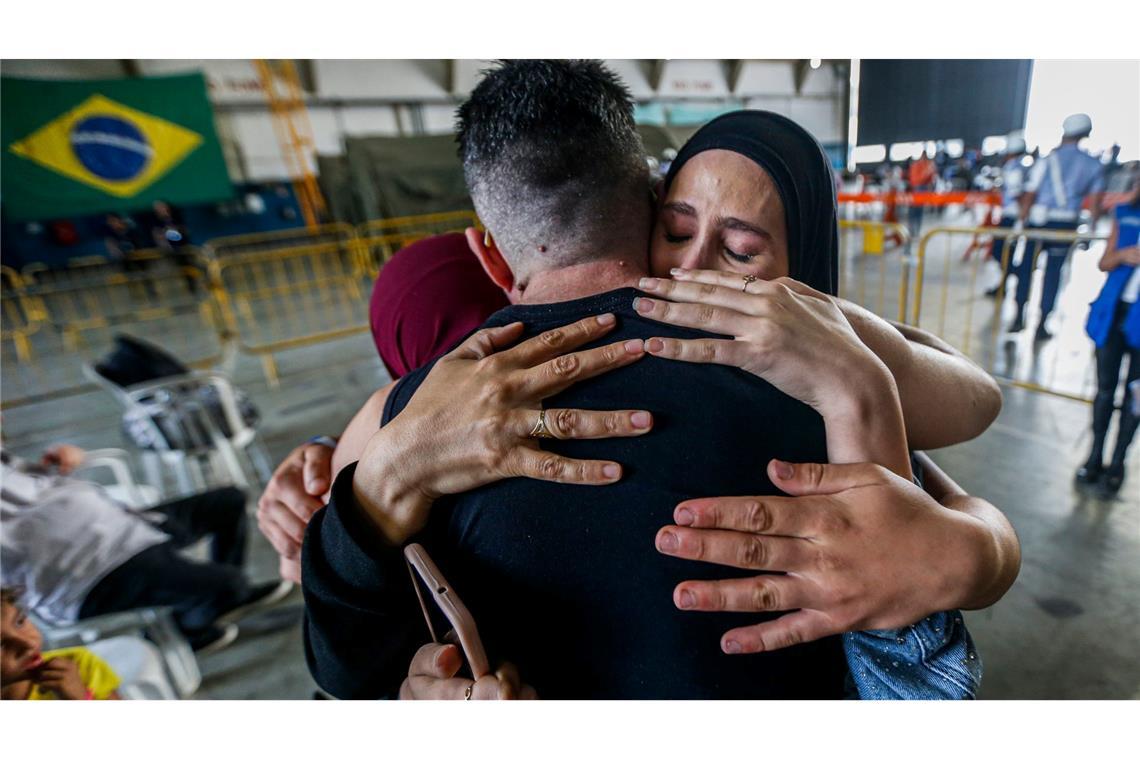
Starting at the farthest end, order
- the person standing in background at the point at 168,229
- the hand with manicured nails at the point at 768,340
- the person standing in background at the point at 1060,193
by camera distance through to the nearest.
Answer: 1. the person standing in background at the point at 168,229
2. the person standing in background at the point at 1060,193
3. the hand with manicured nails at the point at 768,340

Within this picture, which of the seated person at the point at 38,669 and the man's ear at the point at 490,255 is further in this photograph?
the seated person at the point at 38,669

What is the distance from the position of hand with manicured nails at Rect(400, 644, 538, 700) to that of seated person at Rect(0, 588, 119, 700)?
105cm

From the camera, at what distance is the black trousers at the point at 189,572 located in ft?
5.57

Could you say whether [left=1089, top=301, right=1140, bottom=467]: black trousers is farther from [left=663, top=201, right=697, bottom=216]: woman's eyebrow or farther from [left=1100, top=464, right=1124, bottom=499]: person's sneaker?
[left=663, top=201, right=697, bottom=216]: woman's eyebrow

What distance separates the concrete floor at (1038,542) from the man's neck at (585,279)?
1.78 ft

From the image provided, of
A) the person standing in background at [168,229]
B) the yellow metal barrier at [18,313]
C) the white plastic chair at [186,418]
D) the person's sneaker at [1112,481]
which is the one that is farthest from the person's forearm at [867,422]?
the person standing in background at [168,229]

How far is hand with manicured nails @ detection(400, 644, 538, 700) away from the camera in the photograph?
2.23ft

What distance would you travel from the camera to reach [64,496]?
172 centimetres

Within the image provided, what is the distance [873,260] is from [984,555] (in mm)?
758

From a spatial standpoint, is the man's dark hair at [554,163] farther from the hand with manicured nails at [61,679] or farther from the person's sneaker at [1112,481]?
the person's sneaker at [1112,481]

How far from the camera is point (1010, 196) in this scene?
946 millimetres

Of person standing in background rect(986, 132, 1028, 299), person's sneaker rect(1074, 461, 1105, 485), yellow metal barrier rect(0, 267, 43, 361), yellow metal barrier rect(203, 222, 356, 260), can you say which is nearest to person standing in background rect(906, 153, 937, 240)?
person standing in background rect(986, 132, 1028, 299)

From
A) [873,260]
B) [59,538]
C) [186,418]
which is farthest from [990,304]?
[186,418]

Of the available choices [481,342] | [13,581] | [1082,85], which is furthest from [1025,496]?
[13,581]
